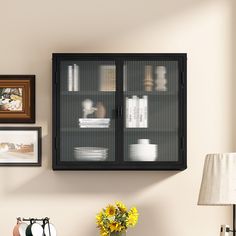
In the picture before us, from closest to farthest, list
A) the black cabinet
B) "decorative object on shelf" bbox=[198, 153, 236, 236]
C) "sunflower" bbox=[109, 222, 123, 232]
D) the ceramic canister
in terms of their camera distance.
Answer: "decorative object on shelf" bbox=[198, 153, 236, 236] → the ceramic canister → "sunflower" bbox=[109, 222, 123, 232] → the black cabinet

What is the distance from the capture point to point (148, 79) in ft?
14.9

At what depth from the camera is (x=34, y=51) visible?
15.5ft

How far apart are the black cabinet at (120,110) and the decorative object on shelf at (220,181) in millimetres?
421

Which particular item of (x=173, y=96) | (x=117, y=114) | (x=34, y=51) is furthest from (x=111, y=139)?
(x=34, y=51)

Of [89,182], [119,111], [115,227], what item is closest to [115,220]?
[115,227]

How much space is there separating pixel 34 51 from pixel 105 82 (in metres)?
0.54

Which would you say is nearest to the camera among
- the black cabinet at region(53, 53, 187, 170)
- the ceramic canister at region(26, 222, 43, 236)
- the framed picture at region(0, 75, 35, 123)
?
the ceramic canister at region(26, 222, 43, 236)

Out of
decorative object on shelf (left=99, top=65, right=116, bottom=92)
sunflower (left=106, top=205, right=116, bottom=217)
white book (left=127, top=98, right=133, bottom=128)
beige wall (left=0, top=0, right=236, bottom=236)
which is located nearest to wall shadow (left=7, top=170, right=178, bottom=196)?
beige wall (left=0, top=0, right=236, bottom=236)

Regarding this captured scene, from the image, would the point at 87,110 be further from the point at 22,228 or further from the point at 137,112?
the point at 22,228

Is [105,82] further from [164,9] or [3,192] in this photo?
[3,192]

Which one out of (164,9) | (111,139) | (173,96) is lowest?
(111,139)

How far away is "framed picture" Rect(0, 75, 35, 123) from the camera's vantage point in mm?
4656

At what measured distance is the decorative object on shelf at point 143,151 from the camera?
4527 millimetres

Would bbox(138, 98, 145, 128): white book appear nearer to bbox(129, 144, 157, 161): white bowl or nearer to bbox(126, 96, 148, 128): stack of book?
bbox(126, 96, 148, 128): stack of book
